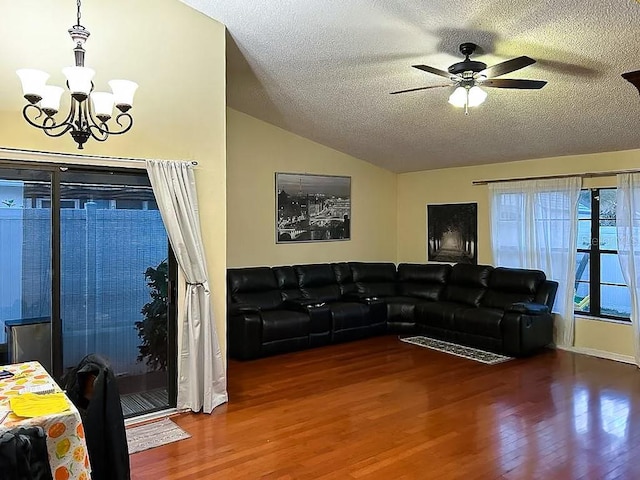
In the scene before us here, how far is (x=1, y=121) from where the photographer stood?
11.2 ft

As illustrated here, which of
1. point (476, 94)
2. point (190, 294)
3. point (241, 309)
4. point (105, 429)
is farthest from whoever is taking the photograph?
point (241, 309)

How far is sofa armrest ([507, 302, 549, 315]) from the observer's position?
579cm

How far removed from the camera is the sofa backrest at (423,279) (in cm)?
730

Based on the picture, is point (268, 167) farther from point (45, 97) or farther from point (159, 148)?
point (45, 97)

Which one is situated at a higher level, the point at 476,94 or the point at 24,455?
the point at 476,94

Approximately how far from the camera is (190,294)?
163 inches

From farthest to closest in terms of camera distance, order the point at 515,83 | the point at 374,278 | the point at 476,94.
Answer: the point at 374,278, the point at 476,94, the point at 515,83

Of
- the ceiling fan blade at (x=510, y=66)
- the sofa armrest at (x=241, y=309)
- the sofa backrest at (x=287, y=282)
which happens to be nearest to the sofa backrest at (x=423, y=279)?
the sofa backrest at (x=287, y=282)

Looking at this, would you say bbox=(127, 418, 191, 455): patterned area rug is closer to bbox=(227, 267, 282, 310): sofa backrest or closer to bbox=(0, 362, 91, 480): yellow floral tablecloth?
bbox=(0, 362, 91, 480): yellow floral tablecloth

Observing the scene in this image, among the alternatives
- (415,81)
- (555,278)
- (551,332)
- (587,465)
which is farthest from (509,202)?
(587,465)

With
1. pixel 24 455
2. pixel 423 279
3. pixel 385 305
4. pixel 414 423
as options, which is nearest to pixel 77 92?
pixel 24 455

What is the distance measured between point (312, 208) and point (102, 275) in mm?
3797

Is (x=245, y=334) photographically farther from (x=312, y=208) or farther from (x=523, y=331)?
(x=523, y=331)

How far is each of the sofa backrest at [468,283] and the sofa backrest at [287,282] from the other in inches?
82.2
